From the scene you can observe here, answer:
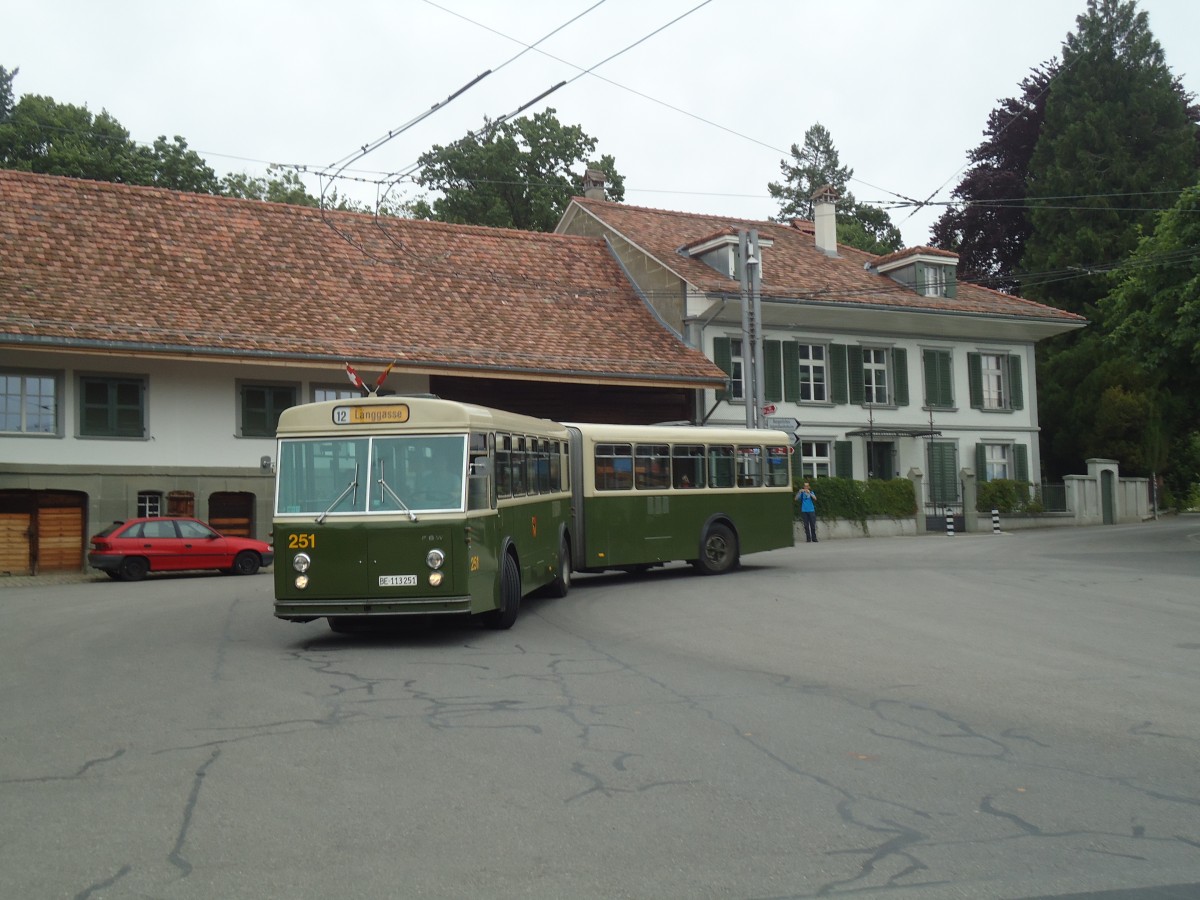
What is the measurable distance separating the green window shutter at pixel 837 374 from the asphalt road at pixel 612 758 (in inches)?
999

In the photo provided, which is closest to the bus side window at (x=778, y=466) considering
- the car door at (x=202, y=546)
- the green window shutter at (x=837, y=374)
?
the car door at (x=202, y=546)

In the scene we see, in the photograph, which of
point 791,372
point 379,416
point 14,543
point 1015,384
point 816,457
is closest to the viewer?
point 379,416

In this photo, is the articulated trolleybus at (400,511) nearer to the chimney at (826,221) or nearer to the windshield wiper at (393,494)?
the windshield wiper at (393,494)

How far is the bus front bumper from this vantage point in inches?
517

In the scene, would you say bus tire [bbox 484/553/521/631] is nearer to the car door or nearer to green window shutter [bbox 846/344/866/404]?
the car door

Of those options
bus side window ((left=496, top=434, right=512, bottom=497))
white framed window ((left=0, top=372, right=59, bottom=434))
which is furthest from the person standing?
bus side window ((left=496, top=434, right=512, bottom=497))

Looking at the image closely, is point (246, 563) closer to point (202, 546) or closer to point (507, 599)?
point (202, 546)

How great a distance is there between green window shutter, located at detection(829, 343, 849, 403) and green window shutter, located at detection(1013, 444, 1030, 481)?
305 inches

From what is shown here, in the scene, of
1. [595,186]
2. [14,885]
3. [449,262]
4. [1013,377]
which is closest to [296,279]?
[449,262]

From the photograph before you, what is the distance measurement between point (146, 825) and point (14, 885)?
967mm

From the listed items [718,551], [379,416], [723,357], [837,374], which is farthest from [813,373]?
[379,416]

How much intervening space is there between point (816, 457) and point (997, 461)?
8.00 meters

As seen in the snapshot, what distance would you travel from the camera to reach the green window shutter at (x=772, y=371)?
39250 millimetres

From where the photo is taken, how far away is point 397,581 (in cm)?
1311
